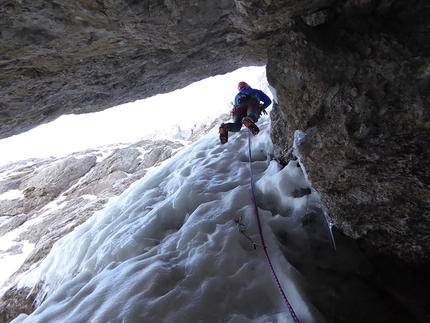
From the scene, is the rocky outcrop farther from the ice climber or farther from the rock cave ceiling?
the ice climber

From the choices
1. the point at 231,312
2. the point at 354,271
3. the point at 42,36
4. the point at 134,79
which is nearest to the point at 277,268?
the point at 231,312

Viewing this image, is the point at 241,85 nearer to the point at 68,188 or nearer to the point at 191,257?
the point at 191,257

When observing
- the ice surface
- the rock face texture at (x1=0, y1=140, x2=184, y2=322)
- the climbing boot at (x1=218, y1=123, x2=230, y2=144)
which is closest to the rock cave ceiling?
the ice surface

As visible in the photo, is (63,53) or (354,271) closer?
(354,271)

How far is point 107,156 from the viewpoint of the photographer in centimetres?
2027

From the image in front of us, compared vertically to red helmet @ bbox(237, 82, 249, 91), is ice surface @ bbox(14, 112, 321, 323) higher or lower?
lower

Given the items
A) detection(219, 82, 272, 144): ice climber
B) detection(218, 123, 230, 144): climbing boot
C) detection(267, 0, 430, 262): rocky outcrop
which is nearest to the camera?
detection(267, 0, 430, 262): rocky outcrop

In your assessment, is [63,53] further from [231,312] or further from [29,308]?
[29,308]

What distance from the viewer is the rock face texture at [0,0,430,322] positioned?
114 inches

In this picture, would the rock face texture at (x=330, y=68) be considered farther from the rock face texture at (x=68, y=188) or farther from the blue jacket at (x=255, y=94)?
the rock face texture at (x=68, y=188)

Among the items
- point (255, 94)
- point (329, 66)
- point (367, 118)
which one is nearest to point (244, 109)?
point (255, 94)

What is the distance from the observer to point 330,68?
3.33 meters

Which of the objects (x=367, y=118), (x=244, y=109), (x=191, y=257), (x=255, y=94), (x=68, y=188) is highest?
(x=255, y=94)

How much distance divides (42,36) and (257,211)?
3924mm
